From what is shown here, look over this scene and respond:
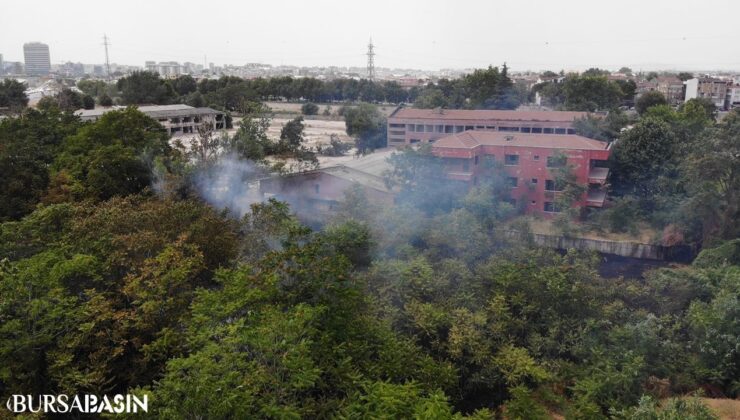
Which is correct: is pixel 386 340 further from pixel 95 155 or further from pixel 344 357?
pixel 95 155

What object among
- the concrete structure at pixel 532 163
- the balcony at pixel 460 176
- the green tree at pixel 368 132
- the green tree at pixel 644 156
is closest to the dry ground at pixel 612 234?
the concrete structure at pixel 532 163

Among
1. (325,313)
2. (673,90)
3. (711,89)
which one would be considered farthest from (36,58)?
(325,313)

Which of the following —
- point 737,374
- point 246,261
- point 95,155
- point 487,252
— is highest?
point 95,155

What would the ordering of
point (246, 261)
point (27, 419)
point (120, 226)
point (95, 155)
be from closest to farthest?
point (27, 419) < point (246, 261) < point (120, 226) < point (95, 155)

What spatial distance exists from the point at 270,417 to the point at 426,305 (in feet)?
11.6

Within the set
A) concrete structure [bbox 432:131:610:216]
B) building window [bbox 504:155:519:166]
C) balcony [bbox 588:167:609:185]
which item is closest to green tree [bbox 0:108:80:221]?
concrete structure [bbox 432:131:610:216]

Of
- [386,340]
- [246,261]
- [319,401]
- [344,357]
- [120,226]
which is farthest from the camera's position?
[120,226]

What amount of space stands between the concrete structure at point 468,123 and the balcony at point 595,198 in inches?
263

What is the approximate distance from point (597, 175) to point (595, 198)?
730 mm

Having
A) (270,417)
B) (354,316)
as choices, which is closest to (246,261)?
(354,316)

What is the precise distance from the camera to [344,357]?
235 inches

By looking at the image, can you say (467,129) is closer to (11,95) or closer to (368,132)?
(368,132)

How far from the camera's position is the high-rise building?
103125 millimetres

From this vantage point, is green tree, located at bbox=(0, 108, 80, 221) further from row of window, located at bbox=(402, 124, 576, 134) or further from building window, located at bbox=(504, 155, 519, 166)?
row of window, located at bbox=(402, 124, 576, 134)
